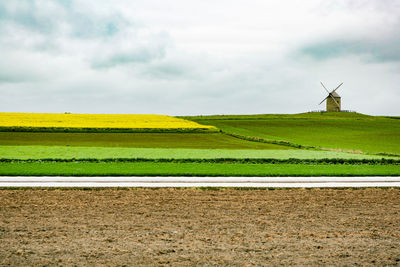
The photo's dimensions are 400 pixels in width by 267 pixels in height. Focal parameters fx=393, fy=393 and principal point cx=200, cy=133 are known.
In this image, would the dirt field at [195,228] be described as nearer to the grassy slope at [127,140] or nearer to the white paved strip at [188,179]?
the white paved strip at [188,179]

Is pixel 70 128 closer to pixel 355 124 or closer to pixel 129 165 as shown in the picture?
pixel 129 165

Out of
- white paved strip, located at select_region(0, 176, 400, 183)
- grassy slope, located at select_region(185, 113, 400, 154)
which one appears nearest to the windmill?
grassy slope, located at select_region(185, 113, 400, 154)

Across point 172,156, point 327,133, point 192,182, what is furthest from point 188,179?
point 327,133

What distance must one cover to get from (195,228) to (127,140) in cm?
3384

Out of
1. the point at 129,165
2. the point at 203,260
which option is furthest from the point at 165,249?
the point at 129,165

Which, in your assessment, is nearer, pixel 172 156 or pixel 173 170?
pixel 173 170

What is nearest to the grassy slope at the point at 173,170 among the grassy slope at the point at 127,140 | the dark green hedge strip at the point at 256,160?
the dark green hedge strip at the point at 256,160

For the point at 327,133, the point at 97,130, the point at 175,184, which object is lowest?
the point at 175,184

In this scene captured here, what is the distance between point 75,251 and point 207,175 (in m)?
13.2

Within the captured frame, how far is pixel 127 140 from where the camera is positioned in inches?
1678

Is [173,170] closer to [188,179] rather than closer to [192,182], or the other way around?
[188,179]

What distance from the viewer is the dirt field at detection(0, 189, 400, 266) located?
7.61 m

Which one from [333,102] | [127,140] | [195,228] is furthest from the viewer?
[333,102]

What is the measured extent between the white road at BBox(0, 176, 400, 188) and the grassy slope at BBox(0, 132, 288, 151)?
18972 mm
